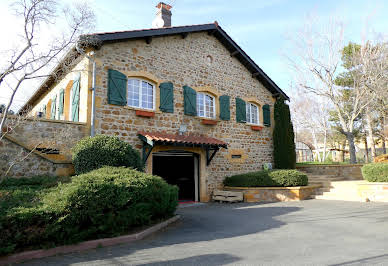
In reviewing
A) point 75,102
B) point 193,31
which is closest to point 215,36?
point 193,31

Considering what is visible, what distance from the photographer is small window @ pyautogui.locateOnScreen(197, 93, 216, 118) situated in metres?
11.9

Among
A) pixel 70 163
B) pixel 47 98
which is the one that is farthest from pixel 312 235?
pixel 47 98

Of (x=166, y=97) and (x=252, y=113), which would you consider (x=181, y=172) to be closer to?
(x=166, y=97)

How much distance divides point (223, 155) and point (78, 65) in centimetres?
661

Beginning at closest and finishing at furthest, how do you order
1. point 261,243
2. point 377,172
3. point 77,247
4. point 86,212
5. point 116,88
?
1. point 77,247
2. point 86,212
3. point 261,243
4. point 116,88
5. point 377,172

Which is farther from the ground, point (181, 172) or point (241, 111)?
point (241, 111)

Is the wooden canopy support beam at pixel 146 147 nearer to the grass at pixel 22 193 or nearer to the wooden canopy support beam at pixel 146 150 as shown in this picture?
the wooden canopy support beam at pixel 146 150

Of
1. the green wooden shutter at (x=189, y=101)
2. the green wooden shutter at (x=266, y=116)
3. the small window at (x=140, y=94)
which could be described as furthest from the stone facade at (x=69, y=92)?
the green wooden shutter at (x=266, y=116)

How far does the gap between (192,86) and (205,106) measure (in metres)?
1.09

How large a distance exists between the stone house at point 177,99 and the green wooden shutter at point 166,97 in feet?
0.13

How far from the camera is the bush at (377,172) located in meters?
9.98

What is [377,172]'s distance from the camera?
33.3 feet

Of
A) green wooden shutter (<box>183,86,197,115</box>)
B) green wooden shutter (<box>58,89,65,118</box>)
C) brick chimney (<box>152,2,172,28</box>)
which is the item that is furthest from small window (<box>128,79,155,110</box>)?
brick chimney (<box>152,2,172,28</box>)

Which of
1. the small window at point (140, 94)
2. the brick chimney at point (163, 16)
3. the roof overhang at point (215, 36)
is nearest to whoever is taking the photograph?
the roof overhang at point (215, 36)
